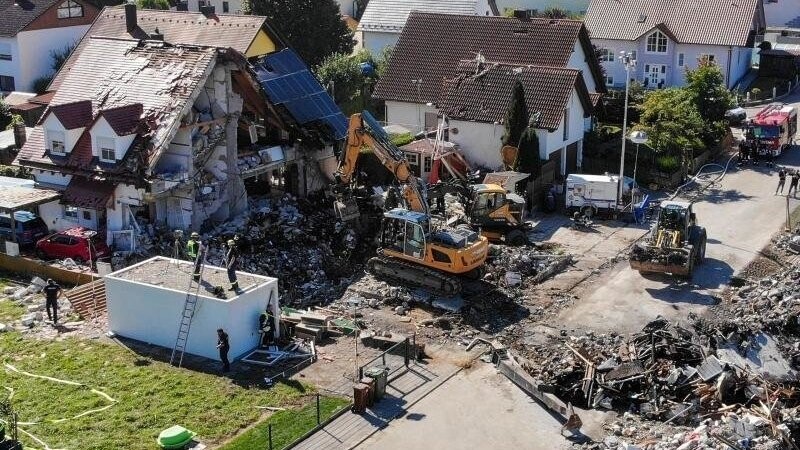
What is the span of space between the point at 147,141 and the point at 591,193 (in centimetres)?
1868

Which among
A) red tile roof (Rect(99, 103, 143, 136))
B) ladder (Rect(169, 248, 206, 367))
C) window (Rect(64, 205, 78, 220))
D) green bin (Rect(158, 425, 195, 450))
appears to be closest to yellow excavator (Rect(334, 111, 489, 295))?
ladder (Rect(169, 248, 206, 367))

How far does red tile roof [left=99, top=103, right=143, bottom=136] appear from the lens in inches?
1473

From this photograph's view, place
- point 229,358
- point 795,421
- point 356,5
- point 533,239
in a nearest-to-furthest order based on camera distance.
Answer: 1. point 795,421
2. point 229,358
3. point 533,239
4. point 356,5

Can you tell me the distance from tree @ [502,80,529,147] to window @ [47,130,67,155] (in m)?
19.1

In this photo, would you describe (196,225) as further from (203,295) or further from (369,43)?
(369,43)

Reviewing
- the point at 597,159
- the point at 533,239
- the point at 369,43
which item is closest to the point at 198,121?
the point at 533,239

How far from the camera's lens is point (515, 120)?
149 feet

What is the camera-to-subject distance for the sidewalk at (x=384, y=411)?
25328mm

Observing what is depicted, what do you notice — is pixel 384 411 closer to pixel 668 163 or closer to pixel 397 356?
pixel 397 356

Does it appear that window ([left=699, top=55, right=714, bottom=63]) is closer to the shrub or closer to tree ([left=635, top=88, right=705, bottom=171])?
tree ([left=635, top=88, right=705, bottom=171])

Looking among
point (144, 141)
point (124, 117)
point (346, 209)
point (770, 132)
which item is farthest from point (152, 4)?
point (770, 132)

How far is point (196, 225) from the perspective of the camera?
3875cm

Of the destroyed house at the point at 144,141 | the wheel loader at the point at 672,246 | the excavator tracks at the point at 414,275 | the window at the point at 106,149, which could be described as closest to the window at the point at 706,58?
the wheel loader at the point at 672,246

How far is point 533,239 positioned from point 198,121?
46.1ft
